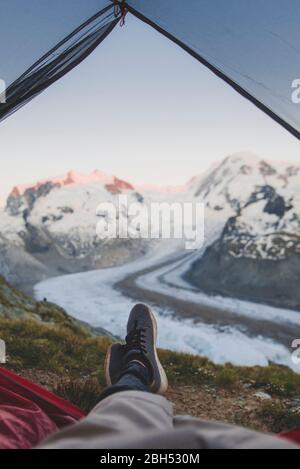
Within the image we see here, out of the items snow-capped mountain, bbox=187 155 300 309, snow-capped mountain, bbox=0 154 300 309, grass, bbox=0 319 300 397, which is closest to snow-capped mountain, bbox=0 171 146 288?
snow-capped mountain, bbox=0 154 300 309

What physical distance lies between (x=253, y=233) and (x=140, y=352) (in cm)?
2326

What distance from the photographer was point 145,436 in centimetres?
73

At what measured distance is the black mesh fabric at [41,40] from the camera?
2051 mm

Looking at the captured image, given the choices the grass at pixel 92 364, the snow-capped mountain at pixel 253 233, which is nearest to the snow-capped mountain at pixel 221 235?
the snow-capped mountain at pixel 253 233

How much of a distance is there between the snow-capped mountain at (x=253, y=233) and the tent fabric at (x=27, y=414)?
11570 mm

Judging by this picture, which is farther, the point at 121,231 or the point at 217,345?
the point at 121,231

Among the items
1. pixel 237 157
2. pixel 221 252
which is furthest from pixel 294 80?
pixel 237 157

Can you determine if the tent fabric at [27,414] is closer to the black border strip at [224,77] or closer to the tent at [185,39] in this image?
the tent at [185,39]

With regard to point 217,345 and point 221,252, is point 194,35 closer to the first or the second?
point 217,345

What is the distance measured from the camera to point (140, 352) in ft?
6.29

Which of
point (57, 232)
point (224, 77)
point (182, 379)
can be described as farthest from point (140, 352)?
point (57, 232)

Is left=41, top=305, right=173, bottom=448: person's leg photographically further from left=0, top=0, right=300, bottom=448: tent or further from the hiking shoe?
left=0, top=0, right=300, bottom=448: tent

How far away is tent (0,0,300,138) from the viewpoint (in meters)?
1.93
